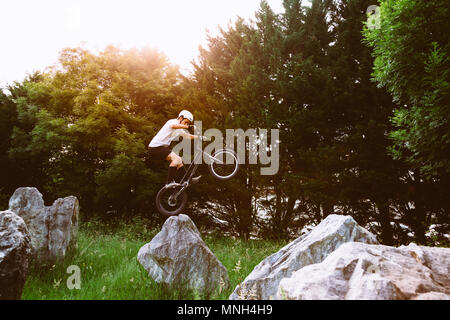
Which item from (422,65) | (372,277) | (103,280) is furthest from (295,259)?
(422,65)

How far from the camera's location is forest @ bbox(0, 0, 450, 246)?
23.9ft

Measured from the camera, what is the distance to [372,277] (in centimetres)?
209

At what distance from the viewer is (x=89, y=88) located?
13.4 m

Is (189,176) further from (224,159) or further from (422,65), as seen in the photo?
(422,65)

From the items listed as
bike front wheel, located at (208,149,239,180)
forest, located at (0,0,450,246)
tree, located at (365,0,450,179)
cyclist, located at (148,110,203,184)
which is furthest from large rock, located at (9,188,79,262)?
tree, located at (365,0,450,179)

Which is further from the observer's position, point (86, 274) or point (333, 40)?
point (333, 40)

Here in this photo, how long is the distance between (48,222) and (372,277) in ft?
19.9

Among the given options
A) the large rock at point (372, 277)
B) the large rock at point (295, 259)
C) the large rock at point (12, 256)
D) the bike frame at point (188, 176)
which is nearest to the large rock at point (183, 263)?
the large rock at point (295, 259)

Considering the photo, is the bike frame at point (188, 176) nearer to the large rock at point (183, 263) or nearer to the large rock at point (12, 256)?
the large rock at point (183, 263)

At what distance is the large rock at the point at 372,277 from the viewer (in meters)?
2.02

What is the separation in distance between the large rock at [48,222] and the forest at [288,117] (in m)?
5.62
